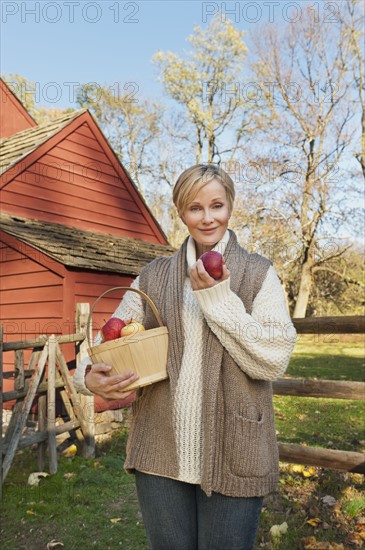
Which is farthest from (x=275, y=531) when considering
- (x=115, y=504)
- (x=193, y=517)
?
(x=193, y=517)

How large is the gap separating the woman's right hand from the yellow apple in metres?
0.15

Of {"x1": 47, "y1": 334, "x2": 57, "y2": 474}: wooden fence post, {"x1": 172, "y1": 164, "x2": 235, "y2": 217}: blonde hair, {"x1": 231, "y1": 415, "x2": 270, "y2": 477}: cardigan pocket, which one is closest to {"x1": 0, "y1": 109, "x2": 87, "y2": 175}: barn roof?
{"x1": 47, "y1": 334, "x2": 57, "y2": 474}: wooden fence post

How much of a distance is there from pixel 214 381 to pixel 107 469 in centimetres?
446

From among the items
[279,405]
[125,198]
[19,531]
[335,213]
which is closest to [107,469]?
[19,531]

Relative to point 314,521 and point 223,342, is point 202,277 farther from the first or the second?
point 314,521

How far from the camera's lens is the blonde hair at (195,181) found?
1810 mm

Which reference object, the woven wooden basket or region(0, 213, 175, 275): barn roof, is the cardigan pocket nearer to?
the woven wooden basket

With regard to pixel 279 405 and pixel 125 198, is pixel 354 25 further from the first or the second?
pixel 279 405

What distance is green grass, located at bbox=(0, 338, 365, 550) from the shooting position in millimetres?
3773

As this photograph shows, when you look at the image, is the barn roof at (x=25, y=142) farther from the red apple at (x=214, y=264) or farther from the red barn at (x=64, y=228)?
the red apple at (x=214, y=264)

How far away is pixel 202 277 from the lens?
1.65m

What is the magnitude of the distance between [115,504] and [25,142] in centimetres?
773

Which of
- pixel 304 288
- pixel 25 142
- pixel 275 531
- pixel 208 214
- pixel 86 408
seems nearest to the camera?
pixel 208 214

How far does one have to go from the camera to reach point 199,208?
185 cm
